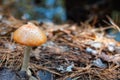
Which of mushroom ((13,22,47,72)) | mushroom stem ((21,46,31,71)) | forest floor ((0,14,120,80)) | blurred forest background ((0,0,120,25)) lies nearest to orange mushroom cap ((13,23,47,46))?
mushroom ((13,22,47,72))

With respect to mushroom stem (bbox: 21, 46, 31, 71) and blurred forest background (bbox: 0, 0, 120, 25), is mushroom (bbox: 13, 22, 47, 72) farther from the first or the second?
blurred forest background (bbox: 0, 0, 120, 25)

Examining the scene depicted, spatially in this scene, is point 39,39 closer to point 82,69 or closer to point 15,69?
point 15,69

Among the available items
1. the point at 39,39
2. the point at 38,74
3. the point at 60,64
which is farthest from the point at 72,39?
the point at 39,39

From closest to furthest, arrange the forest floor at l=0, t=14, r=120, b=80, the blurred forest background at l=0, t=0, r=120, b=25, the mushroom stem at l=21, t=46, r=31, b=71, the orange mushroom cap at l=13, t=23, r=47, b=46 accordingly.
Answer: the orange mushroom cap at l=13, t=23, r=47, b=46, the mushroom stem at l=21, t=46, r=31, b=71, the forest floor at l=0, t=14, r=120, b=80, the blurred forest background at l=0, t=0, r=120, b=25

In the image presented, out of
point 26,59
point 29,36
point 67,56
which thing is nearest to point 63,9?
point 67,56

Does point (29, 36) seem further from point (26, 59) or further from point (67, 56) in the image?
point (67, 56)

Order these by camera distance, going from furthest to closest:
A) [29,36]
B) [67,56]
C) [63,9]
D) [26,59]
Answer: [63,9] < [67,56] < [26,59] < [29,36]
